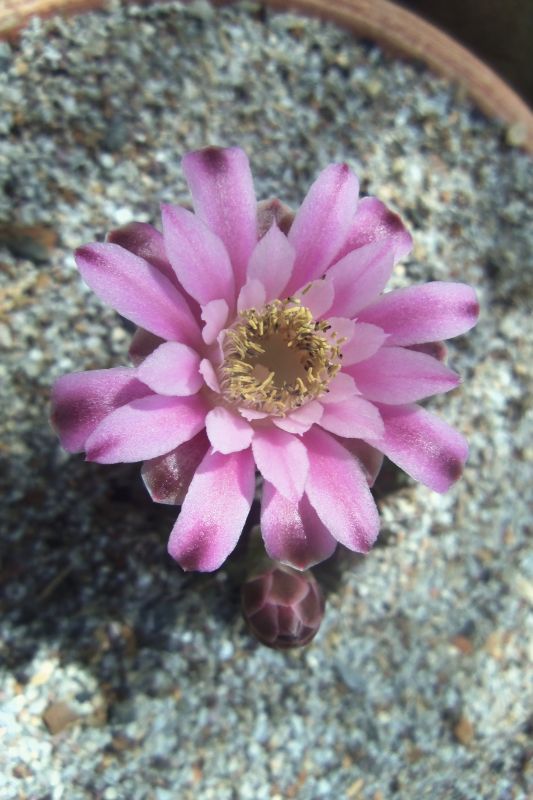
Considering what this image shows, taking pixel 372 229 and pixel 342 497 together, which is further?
pixel 372 229

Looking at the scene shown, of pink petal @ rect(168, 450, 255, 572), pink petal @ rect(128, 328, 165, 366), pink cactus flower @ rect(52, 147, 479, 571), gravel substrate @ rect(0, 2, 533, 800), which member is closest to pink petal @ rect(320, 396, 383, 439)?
pink cactus flower @ rect(52, 147, 479, 571)

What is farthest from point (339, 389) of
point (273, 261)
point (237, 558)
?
point (237, 558)

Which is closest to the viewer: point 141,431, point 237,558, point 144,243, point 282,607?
point 141,431

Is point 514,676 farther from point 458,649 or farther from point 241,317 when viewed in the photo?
point 241,317

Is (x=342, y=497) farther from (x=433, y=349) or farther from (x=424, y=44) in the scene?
(x=424, y=44)

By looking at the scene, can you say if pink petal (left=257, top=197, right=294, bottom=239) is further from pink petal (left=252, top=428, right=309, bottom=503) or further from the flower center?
pink petal (left=252, top=428, right=309, bottom=503)

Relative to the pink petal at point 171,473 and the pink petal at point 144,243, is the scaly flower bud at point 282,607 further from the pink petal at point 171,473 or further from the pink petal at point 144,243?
the pink petal at point 144,243

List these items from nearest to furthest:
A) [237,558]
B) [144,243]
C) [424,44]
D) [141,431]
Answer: [141,431], [144,243], [237,558], [424,44]
